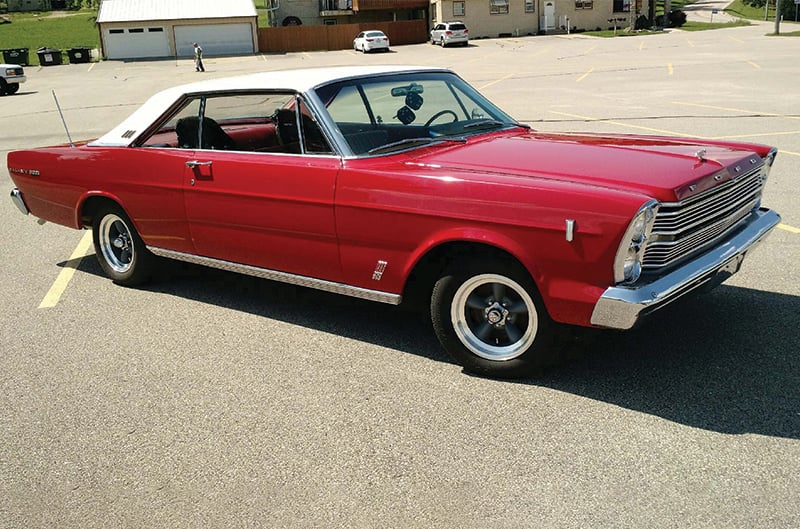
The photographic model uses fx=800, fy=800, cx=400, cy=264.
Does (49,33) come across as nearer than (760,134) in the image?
No

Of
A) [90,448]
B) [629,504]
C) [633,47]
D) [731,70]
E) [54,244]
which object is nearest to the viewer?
[629,504]

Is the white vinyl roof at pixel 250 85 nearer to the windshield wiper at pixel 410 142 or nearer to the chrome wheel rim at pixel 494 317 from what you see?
the windshield wiper at pixel 410 142

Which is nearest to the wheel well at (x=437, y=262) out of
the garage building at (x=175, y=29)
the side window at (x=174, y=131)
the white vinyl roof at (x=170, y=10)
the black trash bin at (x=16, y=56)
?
the side window at (x=174, y=131)

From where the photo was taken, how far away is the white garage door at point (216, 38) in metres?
57.2

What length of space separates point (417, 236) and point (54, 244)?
16.2ft

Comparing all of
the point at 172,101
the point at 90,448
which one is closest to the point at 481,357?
the point at 90,448

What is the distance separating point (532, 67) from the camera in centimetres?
3088

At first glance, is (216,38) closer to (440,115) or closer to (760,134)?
(760,134)

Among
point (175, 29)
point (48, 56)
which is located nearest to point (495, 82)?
point (48, 56)

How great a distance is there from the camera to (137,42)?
186ft

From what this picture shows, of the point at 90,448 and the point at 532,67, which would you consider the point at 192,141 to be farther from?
the point at 532,67

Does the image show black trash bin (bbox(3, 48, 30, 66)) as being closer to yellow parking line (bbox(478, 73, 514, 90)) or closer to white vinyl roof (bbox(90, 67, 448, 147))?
yellow parking line (bbox(478, 73, 514, 90))

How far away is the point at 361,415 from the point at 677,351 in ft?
5.84

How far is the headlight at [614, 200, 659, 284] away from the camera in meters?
3.52
